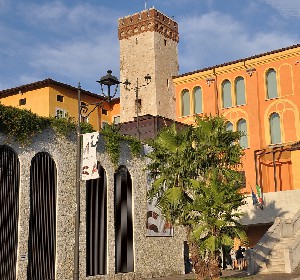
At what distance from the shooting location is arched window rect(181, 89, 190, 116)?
51.4 m

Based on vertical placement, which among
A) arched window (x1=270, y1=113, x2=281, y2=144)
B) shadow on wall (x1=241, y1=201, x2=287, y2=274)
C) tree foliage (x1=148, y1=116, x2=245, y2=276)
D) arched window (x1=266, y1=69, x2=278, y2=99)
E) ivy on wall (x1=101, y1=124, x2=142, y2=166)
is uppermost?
arched window (x1=266, y1=69, x2=278, y2=99)

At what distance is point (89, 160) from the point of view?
19.0 metres

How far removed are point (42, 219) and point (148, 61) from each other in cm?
3482

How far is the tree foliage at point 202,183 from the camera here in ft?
73.8

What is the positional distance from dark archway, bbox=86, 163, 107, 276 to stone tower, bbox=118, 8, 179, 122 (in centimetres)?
2751

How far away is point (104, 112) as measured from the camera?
56.6 meters

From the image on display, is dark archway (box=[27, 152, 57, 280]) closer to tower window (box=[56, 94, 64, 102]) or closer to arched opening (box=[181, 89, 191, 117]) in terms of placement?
tower window (box=[56, 94, 64, 102])

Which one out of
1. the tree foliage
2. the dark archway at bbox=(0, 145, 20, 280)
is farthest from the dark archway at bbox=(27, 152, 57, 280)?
the tree foliage

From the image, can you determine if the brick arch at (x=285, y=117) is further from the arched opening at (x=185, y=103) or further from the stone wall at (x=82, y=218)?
the stone wall at (x=82, y=218)

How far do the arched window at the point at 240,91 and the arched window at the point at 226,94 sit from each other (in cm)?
70

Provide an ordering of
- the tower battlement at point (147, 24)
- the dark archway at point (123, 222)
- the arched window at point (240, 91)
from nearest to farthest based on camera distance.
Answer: the dark archway at point (123, 222), the arched window at point (240, 91), the tower battlement at point (147, 24)

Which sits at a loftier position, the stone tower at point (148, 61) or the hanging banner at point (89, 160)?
the stone tower at point (148, 61)

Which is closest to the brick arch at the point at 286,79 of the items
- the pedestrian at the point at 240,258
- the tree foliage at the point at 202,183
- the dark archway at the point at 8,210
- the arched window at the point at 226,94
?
the arched window at the point at 226,94

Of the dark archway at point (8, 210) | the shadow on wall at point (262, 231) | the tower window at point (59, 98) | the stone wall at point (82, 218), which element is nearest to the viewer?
the dark archway at point (8, 210)
